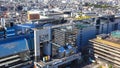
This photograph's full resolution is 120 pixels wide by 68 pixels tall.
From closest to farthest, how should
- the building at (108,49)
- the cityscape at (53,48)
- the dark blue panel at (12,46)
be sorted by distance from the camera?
the dark blue panel at (12,46) < the cityscape at (53,48) < the building at (108,49)

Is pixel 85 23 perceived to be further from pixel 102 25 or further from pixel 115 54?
pixel 115 54

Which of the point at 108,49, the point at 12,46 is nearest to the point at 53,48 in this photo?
the point at 12,46

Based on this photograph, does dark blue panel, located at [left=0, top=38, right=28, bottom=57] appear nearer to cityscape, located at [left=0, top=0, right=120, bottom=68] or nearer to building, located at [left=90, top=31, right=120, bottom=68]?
cityscape, located at [left=0, top=0, right=120, bottom=68]

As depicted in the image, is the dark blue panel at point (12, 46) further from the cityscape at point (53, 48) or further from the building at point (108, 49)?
the building at point (108, 49)

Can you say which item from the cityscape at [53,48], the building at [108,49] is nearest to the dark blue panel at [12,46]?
the cityscape at [53,48]

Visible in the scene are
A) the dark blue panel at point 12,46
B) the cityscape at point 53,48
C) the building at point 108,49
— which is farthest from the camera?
the building at point 108,49

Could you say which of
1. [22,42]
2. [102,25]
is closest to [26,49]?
[22,42]

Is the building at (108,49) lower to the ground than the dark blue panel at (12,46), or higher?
lower
